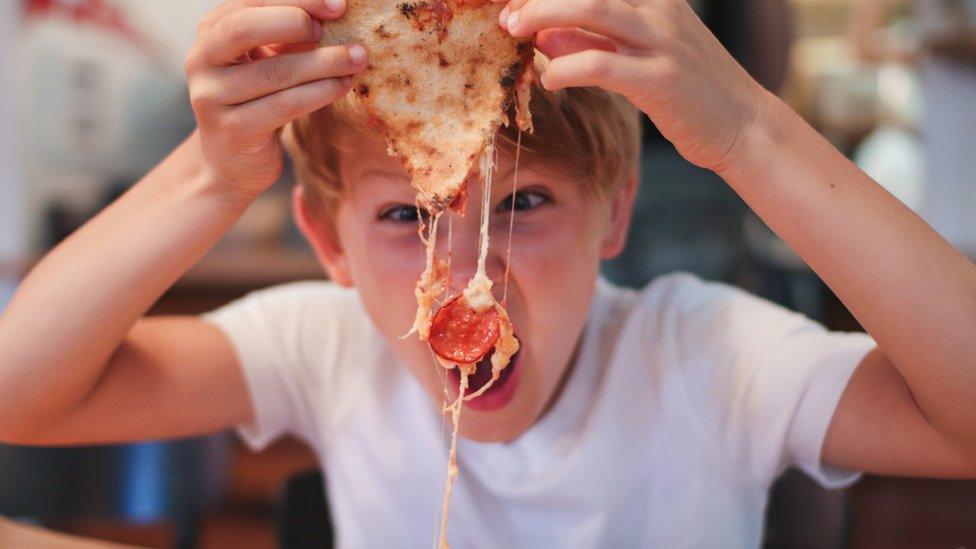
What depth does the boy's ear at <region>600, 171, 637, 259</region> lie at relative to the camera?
110 centimetres

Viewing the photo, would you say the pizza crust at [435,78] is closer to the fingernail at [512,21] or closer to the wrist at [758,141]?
the fingernail at [512,21]

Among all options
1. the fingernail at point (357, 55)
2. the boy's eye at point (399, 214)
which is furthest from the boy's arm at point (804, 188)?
the boy's eye at point (399, 214)

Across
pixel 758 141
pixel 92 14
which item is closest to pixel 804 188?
pixel 758 141

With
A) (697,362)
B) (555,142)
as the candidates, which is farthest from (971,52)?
(555,142)

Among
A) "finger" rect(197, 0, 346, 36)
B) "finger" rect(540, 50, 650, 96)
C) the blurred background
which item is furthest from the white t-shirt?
"finger" rect(197, 0, 346, 36)

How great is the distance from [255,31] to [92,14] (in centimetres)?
291

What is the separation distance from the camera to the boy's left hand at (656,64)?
0.71m

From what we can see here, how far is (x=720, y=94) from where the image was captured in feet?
2.53

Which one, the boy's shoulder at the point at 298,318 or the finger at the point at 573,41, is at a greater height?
the finger at the point at 573,41

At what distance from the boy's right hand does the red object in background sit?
2.68 m

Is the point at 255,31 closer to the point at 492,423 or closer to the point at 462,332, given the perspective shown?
the point at 462,332

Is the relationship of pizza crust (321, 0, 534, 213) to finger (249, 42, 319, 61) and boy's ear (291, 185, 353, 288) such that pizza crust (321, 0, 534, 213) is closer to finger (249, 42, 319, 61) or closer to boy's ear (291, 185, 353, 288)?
finger (249, 42, 319, 61)

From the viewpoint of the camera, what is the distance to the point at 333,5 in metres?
→ 0.77

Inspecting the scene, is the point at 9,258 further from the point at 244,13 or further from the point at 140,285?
the point at 244,13
